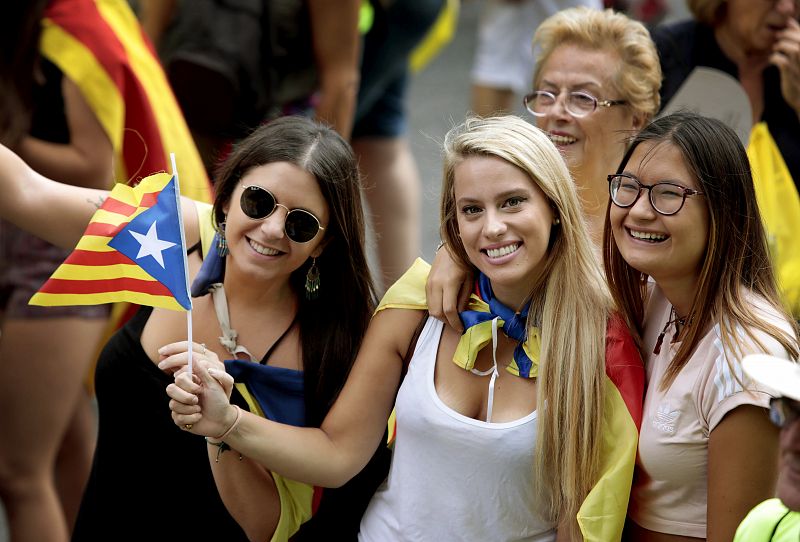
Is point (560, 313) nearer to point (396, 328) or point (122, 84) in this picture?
point (396, 328)

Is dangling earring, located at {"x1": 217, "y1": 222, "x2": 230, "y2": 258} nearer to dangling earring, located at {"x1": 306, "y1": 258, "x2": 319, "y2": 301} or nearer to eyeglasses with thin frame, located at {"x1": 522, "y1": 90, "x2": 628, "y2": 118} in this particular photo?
dangling earring, located at {"x1": 306, "y1": 258, "x2": 319, "y2": 301}

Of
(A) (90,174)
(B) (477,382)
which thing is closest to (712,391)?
(B) (477,382)

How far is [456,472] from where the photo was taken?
270cm

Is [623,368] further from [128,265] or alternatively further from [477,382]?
[128,265]

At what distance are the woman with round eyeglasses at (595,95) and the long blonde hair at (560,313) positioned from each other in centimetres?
54

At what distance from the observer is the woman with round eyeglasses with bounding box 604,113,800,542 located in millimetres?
2508

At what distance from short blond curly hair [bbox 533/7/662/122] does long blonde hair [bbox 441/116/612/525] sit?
2.26 ft

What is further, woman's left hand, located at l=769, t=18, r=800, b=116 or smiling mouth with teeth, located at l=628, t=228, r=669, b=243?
woman's left hand, located at l=769, t=18, r=800, b=116

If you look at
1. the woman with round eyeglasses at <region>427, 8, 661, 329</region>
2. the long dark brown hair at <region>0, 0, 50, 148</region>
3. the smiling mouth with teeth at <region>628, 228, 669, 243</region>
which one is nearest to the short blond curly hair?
the woman with round eyeglasses at <region>427, 8, 661, 329</region>

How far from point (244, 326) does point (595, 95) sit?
117cm

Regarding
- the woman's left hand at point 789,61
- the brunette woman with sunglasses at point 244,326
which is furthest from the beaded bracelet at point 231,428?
the woman's left hand at point 789,61

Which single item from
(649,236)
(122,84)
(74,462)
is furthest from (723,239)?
(74,462)

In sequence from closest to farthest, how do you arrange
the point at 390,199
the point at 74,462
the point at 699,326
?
the point at 699,326 → the point at 74,462 → the point at 390,199

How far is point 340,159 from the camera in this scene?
297cm
